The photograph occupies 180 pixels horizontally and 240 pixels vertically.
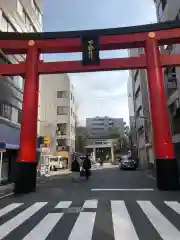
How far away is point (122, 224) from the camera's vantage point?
6.32 m

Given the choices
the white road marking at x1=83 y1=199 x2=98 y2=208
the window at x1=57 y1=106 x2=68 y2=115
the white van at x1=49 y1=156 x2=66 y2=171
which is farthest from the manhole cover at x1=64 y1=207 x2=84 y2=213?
the window at x1=57 y1=106 x2=68 y2=115

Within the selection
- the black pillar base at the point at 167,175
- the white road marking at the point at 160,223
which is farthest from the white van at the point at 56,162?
the white road marking at the point at 160,223

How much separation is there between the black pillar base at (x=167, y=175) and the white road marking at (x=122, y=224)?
4.56 m

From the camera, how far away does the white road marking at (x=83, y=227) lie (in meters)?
5.31

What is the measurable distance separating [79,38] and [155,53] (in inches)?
191

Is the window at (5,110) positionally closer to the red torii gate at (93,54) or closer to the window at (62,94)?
the red torii gate at (93,54)

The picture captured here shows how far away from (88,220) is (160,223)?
5.87 feet

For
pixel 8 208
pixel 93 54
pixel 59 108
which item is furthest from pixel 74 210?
pixel 59 108

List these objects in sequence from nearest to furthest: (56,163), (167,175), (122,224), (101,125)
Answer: (122,224) → (167,175) → (56,163) → (101,125)

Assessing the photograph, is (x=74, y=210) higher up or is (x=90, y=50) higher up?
(x=90, y=50)

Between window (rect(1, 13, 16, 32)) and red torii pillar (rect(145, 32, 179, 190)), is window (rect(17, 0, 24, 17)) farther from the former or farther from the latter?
red torii pillar (rect(145, 32, 179, 190))

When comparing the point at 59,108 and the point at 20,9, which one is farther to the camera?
the point at 59,108

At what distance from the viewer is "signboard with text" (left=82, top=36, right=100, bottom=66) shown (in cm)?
1622

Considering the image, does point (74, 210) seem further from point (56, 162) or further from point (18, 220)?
point (56, 162)
